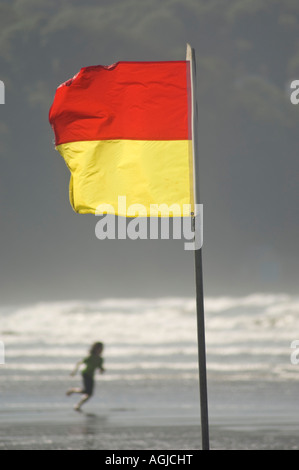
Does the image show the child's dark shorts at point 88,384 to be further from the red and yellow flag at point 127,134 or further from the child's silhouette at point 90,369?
the red and yellow flag at point 127,134

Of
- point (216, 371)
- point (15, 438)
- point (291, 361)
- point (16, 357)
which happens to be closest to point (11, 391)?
point (15, 438)

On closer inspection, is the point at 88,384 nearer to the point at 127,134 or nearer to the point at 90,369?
the point at 90,369

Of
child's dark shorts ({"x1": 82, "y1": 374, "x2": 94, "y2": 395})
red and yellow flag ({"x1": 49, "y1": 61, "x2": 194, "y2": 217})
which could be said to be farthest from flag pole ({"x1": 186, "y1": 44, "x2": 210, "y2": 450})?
child's dark shorts ({"x1": 82, "y1": 374, "x2": 94, "y2": 395})

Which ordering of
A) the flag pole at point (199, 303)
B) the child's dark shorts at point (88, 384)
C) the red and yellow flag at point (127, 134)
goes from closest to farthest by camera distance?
the flag pole at point (199, 303), the red and yellow flag at point (127, 134), the child's dark shorts at point (88, 384)

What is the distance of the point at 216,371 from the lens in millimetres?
37688

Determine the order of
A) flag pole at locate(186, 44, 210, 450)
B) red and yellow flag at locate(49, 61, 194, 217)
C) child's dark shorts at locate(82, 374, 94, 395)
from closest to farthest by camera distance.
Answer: flag pole at locate(186, 44, 210, 450) → red and yellow flag at locate(49, 61, 194, 217) → child's dark shorts at locate(82, 374, 94, 395)

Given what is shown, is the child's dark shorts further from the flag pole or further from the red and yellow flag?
the flag pole

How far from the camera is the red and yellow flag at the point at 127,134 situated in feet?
28.7

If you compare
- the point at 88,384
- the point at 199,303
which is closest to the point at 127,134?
the point at 199,303

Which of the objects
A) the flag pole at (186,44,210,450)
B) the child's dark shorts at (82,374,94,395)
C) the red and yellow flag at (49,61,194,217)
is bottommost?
the flag pole at (186,44,210,450)

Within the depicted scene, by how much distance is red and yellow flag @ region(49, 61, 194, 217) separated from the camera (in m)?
8.76

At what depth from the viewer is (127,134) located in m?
9.02

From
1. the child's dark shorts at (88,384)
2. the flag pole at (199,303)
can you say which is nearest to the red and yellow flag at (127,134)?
the flag pole at (199,303)

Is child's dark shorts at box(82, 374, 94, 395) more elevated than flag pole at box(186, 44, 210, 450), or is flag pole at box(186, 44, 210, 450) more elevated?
child's dark shorts at box(82, 374, 94, 395)
